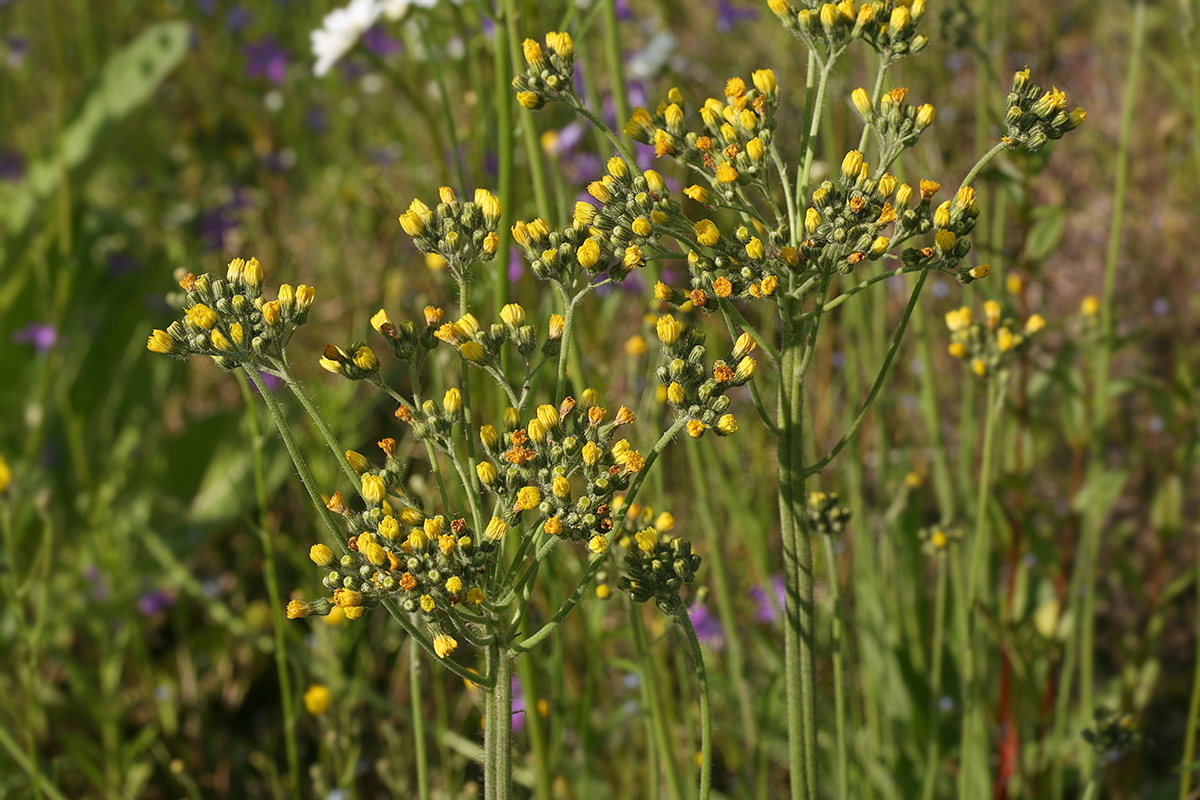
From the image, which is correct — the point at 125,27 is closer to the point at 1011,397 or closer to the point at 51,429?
the point at 51,429

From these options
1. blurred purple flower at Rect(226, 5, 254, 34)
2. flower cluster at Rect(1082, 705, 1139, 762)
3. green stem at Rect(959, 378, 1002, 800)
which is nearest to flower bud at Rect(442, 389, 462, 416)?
green stem at Rect(959, 378, 1002, 800)

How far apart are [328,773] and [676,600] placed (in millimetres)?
1745

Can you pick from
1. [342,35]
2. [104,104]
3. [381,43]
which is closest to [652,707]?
[342,35]

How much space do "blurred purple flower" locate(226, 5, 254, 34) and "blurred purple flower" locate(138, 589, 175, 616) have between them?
3.31m

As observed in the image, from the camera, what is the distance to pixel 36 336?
10.6 ft

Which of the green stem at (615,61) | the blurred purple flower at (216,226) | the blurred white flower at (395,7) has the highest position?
the blurred purple flower at (216,226)

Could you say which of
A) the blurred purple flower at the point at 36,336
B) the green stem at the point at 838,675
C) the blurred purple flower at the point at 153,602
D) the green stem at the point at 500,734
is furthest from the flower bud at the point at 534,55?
the blurred purple flower at the point at 36,336

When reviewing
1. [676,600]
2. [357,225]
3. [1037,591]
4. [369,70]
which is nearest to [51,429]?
[357,225]

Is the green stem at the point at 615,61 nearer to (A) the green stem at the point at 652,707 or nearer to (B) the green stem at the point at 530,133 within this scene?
(B) the green stem at the point at 530,133

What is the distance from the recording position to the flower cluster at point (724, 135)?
1149 mm

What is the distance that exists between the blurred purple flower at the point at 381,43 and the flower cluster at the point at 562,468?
3.35 metres

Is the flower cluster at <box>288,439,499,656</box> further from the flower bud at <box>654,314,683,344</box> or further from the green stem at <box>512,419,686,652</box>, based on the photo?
the flower bud at <box>654,314,683,344</box>

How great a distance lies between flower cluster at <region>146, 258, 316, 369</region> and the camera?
1.10m

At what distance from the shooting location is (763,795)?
181 cm
